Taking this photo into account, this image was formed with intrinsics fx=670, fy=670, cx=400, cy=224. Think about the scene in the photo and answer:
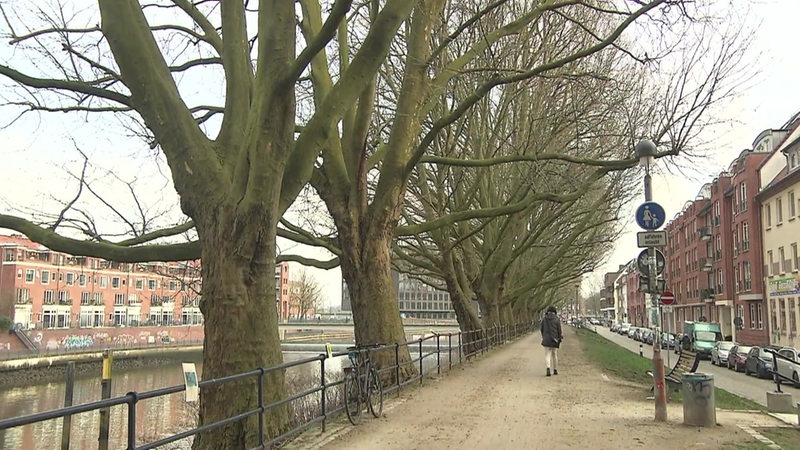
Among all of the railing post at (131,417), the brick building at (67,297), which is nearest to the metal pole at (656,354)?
the railing post at (131,417)

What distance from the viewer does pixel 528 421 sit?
9820 millimetres

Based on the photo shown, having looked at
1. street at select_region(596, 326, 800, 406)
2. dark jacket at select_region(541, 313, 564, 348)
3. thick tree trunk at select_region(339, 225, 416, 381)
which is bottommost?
street at select_region(596, 326, 800, 406)

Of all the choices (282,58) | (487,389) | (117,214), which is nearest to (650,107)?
(487,389)

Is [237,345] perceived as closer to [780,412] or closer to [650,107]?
[780,412]

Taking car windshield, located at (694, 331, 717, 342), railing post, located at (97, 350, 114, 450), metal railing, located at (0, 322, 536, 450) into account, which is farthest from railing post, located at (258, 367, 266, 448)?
car windshield, located at (694, 331, 717, 342)

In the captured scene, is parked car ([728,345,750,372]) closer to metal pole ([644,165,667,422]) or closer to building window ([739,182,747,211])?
building window ([739,182,747,211])

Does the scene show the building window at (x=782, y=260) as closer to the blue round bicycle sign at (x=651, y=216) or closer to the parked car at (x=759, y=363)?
→ the parked car at (x=759, y=363)

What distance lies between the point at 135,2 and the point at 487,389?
9.56m

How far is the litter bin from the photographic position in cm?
927

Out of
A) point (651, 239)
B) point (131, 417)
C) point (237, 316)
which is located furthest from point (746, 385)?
point (131, 417)

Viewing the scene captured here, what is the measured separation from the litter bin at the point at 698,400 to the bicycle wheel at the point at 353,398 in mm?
4558

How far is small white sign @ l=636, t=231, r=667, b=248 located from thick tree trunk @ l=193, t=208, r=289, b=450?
18.4 feet

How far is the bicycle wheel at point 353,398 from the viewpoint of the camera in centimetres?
923

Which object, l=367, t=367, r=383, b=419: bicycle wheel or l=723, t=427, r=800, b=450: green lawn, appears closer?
l=723, t=427, r=800, b=450: green lawn
